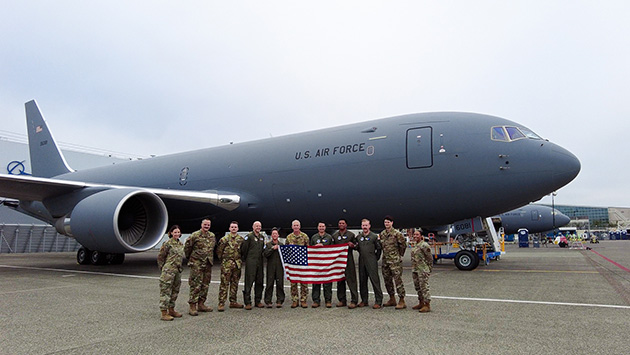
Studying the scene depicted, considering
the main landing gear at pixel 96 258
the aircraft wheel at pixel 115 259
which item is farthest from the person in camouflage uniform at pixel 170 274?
the aircraft wheel at pixel 115 259

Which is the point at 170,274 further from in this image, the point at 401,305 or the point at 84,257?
the point at 84,257

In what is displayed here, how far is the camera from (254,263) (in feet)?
20.9

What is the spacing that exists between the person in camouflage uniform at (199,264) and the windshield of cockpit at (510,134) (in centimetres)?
681

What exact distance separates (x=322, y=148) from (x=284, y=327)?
7091 millimetres

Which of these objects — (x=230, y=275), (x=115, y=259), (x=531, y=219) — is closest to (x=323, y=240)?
(x=230, y=275)

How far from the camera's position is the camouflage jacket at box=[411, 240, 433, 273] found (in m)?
5.84

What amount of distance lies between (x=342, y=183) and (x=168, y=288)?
6.02 m

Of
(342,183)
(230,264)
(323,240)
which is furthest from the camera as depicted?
(342,183)

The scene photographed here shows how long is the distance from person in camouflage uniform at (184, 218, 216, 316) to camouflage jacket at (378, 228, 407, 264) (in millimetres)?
2540

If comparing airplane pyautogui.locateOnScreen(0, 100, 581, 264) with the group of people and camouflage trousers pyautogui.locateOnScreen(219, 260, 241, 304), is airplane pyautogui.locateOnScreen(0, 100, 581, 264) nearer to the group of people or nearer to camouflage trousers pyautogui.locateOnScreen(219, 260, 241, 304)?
the group of people

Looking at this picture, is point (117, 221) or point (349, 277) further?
point (117, 221)

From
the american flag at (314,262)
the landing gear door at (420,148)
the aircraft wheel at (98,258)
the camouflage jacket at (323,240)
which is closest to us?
the american flag at (314,262)

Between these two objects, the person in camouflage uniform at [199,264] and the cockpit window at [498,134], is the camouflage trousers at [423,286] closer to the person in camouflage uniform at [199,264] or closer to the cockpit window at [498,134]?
the person in camouflage uniform at [199,264]

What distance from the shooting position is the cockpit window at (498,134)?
9.62 m
